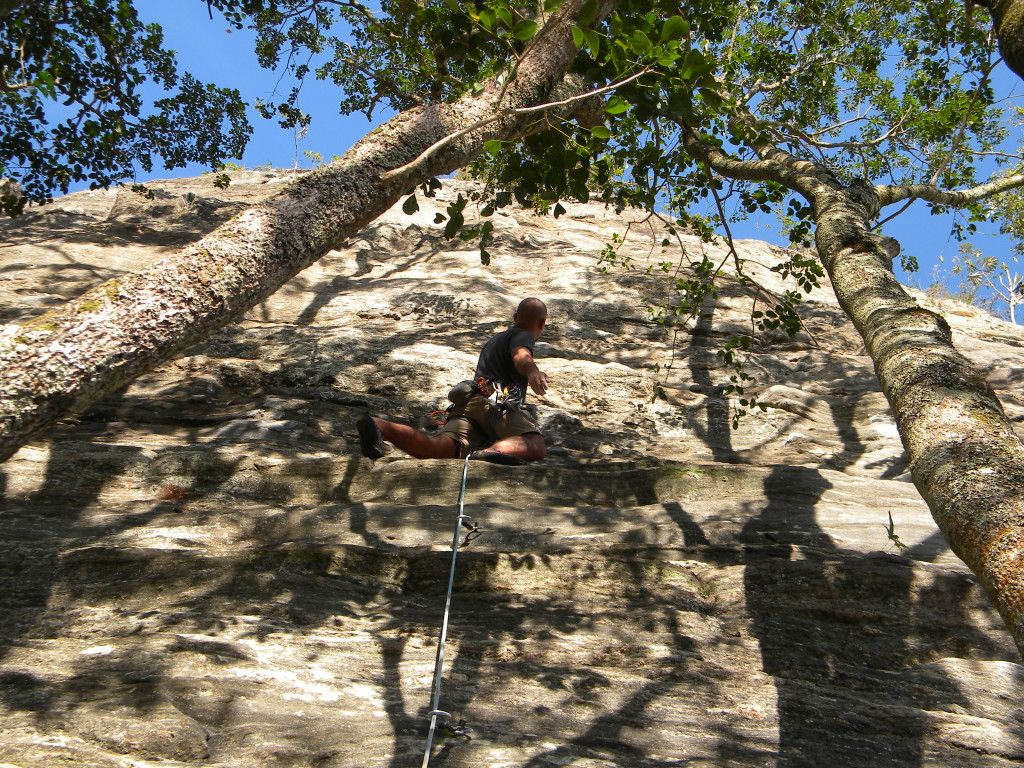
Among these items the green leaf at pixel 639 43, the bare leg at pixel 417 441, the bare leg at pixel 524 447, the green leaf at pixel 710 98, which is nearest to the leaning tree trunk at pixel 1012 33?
the green leaf at pixel 710 98

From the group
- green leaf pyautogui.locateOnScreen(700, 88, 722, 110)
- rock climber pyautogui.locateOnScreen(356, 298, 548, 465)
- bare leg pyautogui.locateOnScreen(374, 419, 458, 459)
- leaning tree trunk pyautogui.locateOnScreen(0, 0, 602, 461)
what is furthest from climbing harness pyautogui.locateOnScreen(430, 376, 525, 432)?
green leaf pyautogui.locateOnScreen(700, 88, 722, 110)

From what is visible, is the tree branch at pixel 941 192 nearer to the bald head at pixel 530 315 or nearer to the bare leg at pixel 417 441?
the bald head at pixel 530 315

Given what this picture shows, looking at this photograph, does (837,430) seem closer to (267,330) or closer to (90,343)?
(267,330)

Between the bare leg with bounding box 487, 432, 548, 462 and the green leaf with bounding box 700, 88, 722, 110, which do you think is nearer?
the green leaf with bounding box 700, 88, 722, 110

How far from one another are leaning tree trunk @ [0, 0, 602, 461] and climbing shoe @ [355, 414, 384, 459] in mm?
1993

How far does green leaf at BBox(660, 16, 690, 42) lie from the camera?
3584mm

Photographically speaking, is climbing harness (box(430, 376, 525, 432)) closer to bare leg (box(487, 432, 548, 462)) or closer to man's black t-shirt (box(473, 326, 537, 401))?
man's black t-shirt (box(473, 326, 537, 401))

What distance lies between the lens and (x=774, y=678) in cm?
315

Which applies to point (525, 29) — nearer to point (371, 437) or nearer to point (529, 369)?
point (529, 369)

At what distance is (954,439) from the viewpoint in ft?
7.02

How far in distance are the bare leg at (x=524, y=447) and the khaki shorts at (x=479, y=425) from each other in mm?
82

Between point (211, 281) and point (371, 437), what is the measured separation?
2641mm

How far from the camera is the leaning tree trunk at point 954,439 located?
1761 mm

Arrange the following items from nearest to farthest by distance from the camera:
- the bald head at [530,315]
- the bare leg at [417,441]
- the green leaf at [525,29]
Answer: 1. the green leaf at [525,29]
2. the bare leg at [417,441]
3. the bald head at [530,315]
